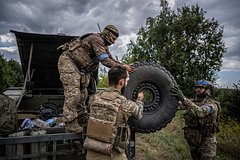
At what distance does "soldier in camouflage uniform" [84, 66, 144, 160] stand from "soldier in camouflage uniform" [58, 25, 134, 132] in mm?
444

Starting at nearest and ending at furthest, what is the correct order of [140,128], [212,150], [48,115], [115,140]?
1. [115,140]
2. [140,128]
3. [212,150]
4. [48,115]

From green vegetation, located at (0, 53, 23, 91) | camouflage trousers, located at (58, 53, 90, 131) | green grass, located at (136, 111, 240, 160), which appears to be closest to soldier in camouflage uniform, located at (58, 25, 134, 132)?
camouflage trousers, located at (58, 53, 90, 131)

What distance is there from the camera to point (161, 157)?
21.2ft

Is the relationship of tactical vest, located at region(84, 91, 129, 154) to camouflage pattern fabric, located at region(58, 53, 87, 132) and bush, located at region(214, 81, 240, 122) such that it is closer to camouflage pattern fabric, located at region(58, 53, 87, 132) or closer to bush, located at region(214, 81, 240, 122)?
camouflage pattern fabric, located at region(58, 53, 87, 132)

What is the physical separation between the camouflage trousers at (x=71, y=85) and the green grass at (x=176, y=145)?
3215 mm

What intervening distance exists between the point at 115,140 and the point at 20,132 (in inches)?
39.6

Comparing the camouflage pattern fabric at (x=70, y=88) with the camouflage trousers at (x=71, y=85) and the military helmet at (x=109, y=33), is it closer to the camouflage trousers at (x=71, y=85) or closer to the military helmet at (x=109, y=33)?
the camouflage trousers at (x=71, y=85)

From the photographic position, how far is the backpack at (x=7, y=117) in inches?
115

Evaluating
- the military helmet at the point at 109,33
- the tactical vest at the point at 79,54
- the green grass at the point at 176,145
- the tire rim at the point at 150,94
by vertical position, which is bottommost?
the green grass at the point at 176,145

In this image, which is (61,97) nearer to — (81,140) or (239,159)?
(81,140)

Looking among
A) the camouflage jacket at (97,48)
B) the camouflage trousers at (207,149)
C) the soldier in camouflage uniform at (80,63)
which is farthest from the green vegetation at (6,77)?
the camouflage trousers at (207,149)

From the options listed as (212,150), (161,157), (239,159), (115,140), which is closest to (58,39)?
(115,140)

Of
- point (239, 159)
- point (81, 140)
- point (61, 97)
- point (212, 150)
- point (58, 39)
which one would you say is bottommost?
point (239, 159)

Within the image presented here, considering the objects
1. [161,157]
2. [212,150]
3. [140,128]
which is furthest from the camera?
[161,157]
